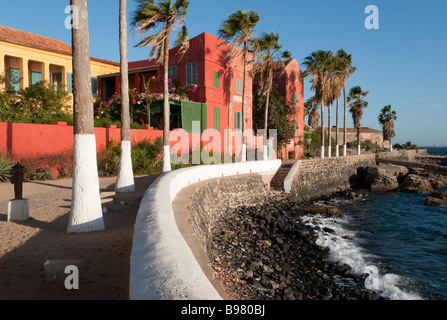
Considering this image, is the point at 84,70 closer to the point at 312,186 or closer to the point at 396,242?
the point at 396,242

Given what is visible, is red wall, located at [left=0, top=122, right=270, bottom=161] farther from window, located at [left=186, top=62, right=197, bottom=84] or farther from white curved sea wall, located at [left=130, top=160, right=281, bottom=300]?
white curved sea wall, located at [left=130, top=160, right=281, bottom=300]

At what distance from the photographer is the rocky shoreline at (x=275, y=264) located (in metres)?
6.76

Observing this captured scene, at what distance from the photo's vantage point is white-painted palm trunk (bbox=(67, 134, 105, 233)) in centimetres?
607

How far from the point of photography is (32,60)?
23047 millimetres

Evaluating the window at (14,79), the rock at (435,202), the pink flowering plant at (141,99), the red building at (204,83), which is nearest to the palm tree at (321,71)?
the red building at (204,83)

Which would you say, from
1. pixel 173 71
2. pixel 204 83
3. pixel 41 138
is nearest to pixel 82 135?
pixel 41 138

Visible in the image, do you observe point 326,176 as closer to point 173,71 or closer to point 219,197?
point 173,71

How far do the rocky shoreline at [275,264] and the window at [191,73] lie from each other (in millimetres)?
12161

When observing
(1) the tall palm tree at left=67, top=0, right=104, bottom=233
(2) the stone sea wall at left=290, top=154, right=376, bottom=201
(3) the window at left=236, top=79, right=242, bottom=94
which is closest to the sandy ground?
(1) the tall palm tree at left=67, top=0, right=104, bottom=233

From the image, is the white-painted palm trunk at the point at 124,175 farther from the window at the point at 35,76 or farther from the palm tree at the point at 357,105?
the palm tree at the point at 357,105

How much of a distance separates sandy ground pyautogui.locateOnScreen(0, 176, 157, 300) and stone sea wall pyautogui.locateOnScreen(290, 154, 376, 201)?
48.9ft

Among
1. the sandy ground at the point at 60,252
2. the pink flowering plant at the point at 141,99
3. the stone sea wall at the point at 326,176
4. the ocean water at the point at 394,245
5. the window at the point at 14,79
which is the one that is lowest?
the ocean water at the point at 394,245
